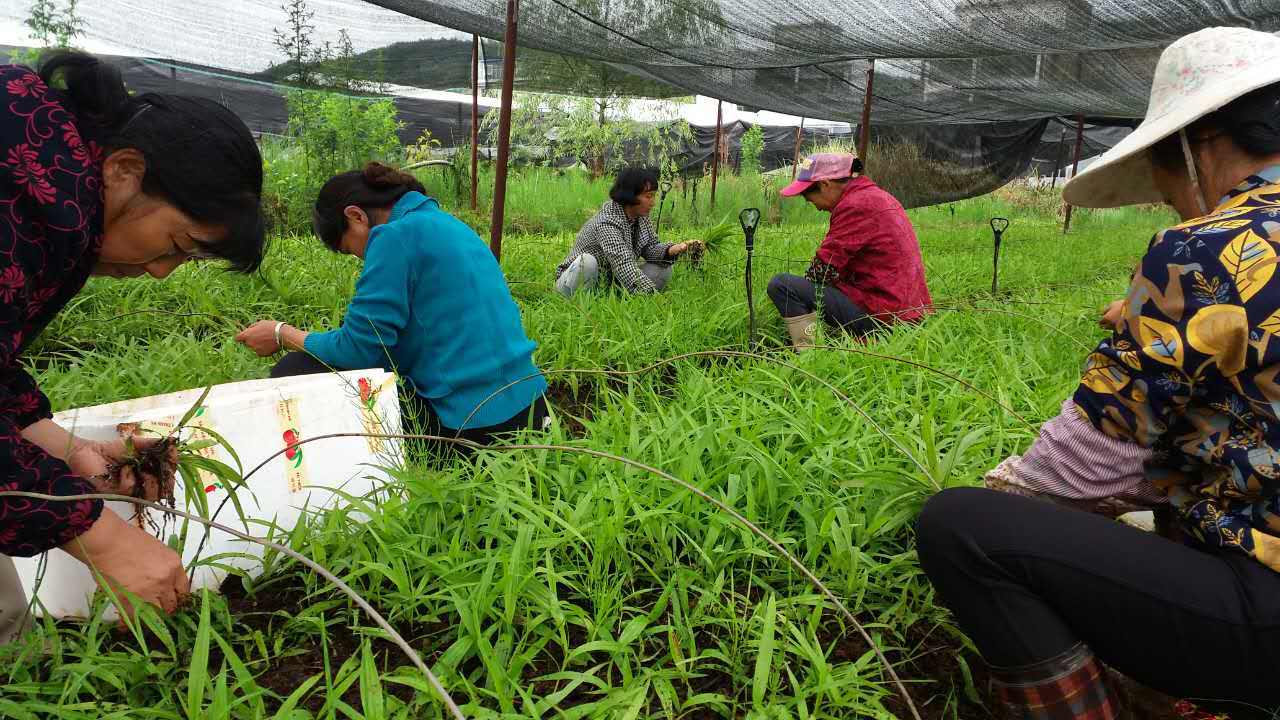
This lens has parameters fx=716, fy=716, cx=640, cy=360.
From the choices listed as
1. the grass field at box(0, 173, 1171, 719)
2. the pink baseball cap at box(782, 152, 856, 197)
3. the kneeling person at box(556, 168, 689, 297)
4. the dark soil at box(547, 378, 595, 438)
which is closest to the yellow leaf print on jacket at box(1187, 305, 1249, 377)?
the grass field at box(0, 173, 1171, 719)

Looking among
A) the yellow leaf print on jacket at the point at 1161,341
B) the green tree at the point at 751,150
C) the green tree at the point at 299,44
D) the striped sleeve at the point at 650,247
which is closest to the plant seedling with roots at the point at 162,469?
the yellow leaf print on jacket at the point at 1161,341

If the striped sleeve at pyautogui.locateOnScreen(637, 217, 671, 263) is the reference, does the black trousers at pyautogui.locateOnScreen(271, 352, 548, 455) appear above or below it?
below

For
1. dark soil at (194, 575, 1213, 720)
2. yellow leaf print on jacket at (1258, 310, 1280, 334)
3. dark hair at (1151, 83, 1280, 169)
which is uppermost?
dark hair at (1151, 83, 1280, 169)

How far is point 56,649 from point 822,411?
5.25ft

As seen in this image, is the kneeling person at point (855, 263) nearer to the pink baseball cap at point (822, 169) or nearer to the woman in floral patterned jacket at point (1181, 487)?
the pink baseball cap at point (822, 169)

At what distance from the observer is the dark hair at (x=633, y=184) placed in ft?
12.2

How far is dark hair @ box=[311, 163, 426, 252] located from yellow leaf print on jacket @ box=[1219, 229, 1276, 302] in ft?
5.83

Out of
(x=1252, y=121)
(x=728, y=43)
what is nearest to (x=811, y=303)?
(x=728, y=43)

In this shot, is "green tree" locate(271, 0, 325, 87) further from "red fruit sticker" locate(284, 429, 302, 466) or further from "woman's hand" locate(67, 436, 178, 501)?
"woman's hand" locate(67, 436, 178, 501)

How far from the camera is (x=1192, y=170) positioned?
1048 mm

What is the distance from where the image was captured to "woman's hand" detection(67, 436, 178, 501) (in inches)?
41.6

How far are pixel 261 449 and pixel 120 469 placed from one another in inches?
Answer: 11.0

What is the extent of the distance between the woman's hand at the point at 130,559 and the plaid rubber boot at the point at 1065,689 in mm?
1210

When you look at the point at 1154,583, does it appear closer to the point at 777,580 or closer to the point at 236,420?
the point at 777,580
